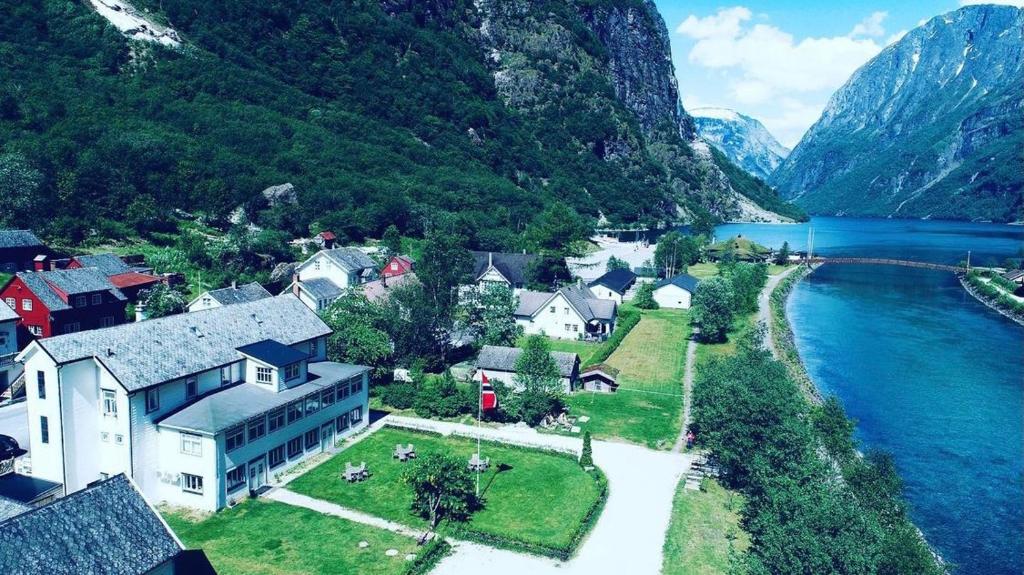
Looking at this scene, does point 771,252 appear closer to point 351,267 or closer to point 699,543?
point 351,267

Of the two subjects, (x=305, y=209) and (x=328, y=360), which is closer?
(x=328, y=360)

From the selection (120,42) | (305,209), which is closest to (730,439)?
(305,209)

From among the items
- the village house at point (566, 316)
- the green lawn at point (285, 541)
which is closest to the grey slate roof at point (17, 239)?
the green lawn at point (285, 541)

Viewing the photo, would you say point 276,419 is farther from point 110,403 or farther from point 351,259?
point 351,259

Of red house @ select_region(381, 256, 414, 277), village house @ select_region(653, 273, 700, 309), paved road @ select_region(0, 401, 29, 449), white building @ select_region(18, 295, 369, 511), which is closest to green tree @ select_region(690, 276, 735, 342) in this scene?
village house @ select_region(653, 273, 700, 309)

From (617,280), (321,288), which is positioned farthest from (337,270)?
(617,280)

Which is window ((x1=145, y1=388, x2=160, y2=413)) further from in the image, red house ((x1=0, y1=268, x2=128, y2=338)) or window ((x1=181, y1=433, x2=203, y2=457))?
red house ((x1=0, y1=268, x2=128, y2=338))
